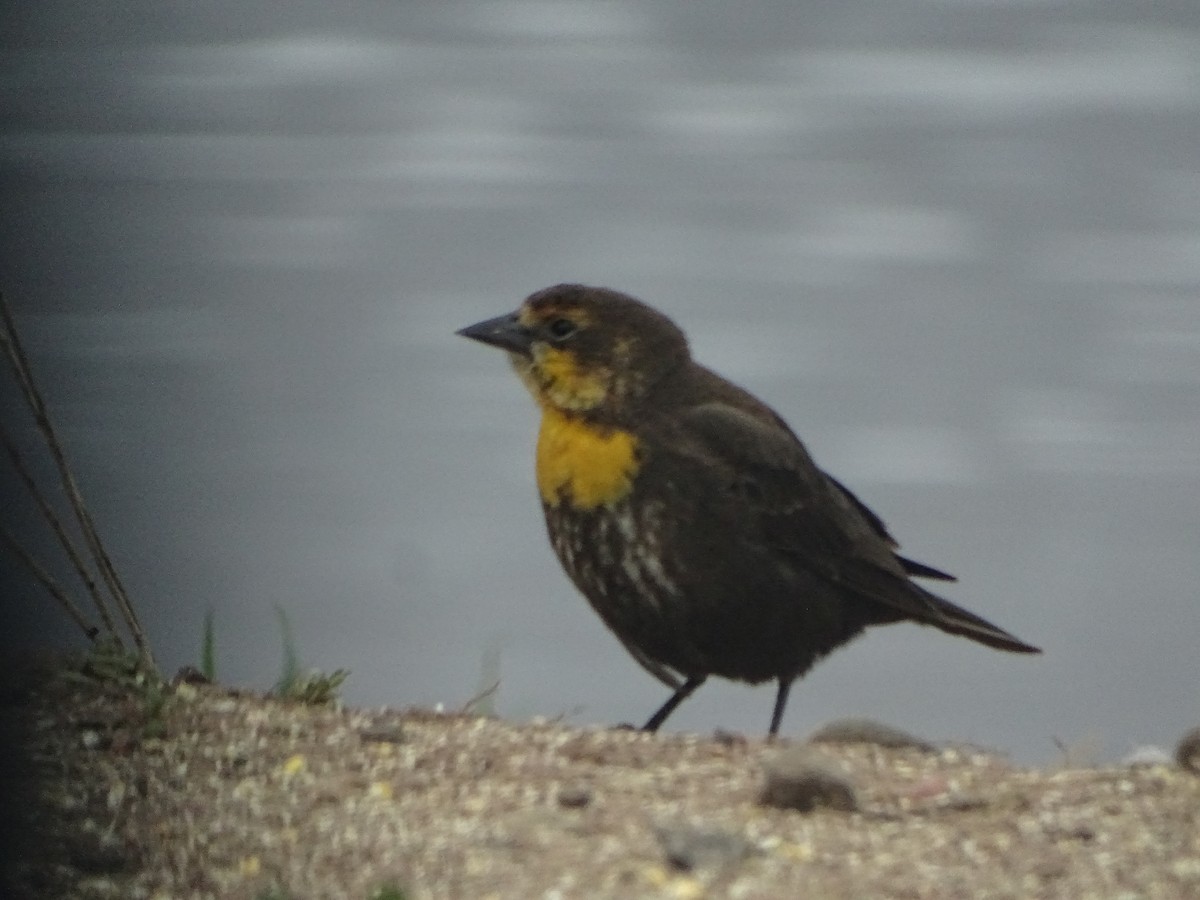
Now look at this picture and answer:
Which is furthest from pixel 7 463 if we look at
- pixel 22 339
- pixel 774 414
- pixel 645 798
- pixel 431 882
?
pixel 774 414

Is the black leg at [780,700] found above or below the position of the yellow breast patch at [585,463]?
below

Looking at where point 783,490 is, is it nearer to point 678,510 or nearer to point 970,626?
point 678,510

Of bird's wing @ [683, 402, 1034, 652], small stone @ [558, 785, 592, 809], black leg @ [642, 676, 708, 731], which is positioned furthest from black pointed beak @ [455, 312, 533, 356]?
small stone @ [558, 785, 592, 809]

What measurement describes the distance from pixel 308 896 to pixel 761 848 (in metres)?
0.70

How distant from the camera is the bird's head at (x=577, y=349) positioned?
4504 mm

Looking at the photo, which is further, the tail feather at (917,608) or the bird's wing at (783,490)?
the tail feather at (917,608)

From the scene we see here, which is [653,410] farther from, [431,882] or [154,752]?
[431,882]

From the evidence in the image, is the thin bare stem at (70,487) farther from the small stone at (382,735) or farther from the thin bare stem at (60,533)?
the small stone at (382,735)

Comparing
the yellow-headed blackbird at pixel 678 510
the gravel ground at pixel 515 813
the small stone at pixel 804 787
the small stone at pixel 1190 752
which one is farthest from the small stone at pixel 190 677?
the small stone at pixel 1190 752

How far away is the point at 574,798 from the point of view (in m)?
3.30

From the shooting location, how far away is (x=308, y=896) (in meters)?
2.79

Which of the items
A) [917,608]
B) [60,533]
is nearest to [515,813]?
[60,533]

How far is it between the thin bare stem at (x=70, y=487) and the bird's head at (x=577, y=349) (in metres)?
0.98

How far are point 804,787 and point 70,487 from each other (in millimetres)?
1358
